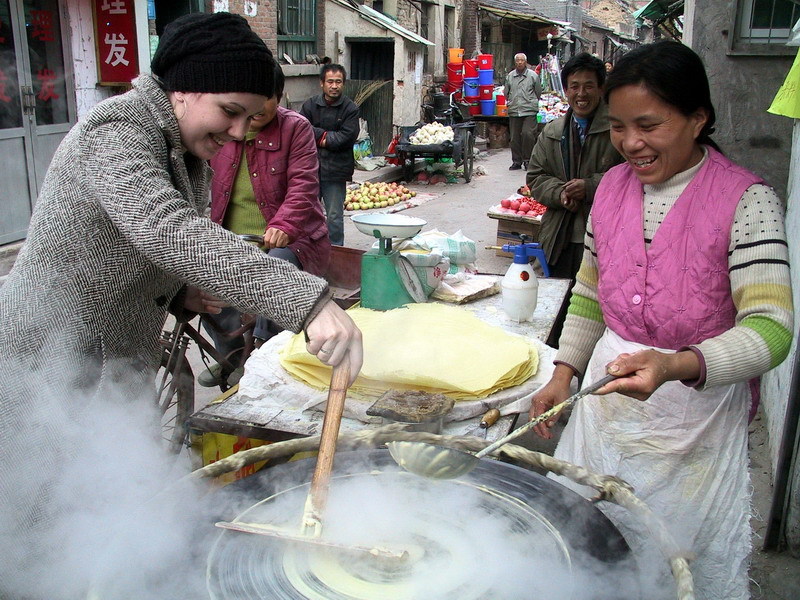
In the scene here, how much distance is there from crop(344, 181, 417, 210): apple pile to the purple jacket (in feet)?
20.2

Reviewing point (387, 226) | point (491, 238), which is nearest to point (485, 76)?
point (491, 238)

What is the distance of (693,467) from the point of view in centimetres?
189

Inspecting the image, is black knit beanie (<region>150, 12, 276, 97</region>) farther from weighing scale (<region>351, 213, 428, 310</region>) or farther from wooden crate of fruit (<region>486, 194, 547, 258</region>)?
wooden crate of fruit (<region>486, 194, 547, 258</region>)

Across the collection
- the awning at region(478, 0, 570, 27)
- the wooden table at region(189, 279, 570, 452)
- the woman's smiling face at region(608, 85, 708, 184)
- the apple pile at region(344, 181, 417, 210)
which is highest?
the awning at region(478, 0, 570, 27)

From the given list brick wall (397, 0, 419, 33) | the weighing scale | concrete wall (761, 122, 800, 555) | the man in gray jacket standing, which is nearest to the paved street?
concrete wall (761, 122, 800, 555)

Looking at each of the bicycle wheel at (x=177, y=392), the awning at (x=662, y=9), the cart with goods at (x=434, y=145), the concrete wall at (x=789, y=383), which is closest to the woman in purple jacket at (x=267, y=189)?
the bicycle wheel at (x=177, y=392)

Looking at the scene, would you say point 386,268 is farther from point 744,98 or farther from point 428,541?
point 744,98

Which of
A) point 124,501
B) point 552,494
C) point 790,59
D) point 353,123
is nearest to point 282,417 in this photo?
point 124,501

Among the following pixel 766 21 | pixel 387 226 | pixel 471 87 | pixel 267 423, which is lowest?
pixel 267 423

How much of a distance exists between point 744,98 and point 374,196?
20.0 feet

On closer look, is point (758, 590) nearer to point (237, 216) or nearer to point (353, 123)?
point (237, 216)

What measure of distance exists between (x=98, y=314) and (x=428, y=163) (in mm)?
11626

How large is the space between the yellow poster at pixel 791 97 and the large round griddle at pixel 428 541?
1.53m

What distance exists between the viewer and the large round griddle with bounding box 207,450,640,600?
142cm
